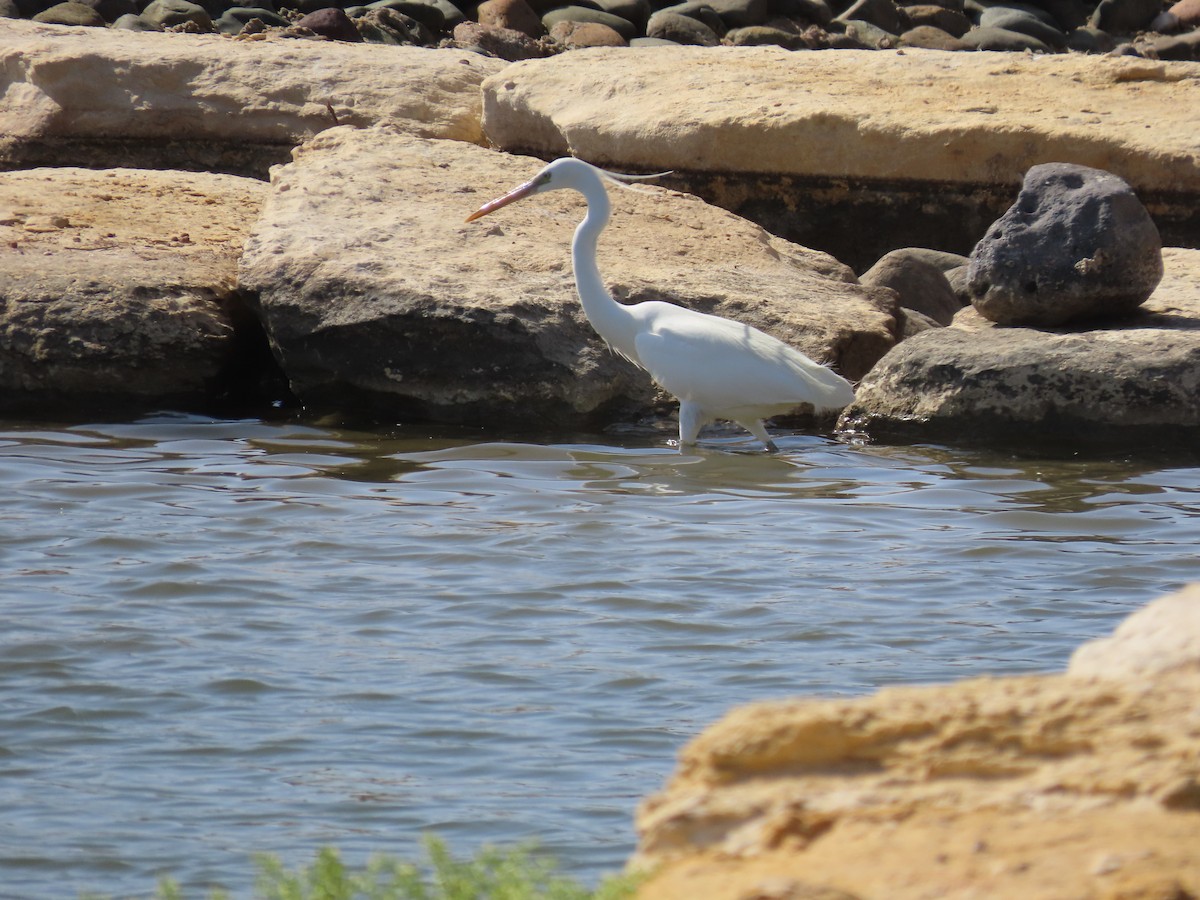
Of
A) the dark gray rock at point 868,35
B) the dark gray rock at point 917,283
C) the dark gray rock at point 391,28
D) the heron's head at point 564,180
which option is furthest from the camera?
the dark gray rock at point 868,35

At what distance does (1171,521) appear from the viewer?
5984 millimetres

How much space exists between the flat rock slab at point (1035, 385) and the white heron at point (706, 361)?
0.36 metres

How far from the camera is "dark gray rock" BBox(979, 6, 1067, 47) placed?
64.7 ft

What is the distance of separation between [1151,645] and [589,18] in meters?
17.0

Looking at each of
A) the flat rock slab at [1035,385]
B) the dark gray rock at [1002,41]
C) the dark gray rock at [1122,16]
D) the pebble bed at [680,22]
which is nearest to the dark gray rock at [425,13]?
the pebble bed at [680,22]

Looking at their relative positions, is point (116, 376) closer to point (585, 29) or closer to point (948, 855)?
point (948, 855)

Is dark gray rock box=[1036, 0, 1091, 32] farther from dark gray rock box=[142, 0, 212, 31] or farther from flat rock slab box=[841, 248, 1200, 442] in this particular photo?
flat rock slab box=[841, 248, 1200, 442]

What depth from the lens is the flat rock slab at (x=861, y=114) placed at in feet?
30.9

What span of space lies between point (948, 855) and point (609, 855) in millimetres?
1313

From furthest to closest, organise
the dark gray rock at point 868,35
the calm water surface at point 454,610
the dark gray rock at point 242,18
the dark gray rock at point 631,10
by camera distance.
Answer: the dark gray rock at point 631,10 → the dark gray rock at point 868,35 → the dark gray rock at point 242,18 → the calm water surface at point 454,610

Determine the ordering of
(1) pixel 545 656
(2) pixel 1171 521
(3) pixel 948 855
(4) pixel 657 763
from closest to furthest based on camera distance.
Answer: (3) pixel 948 855, (4) pixel 657 763, (1) pixel 545 656, (2) pixel 1171 521

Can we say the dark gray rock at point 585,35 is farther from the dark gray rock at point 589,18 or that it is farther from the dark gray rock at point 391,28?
the dark gray rock at point 391,28

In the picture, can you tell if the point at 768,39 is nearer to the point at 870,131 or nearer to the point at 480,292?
the point at 870,131

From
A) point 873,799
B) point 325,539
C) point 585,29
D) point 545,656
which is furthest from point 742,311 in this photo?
point 585,29
